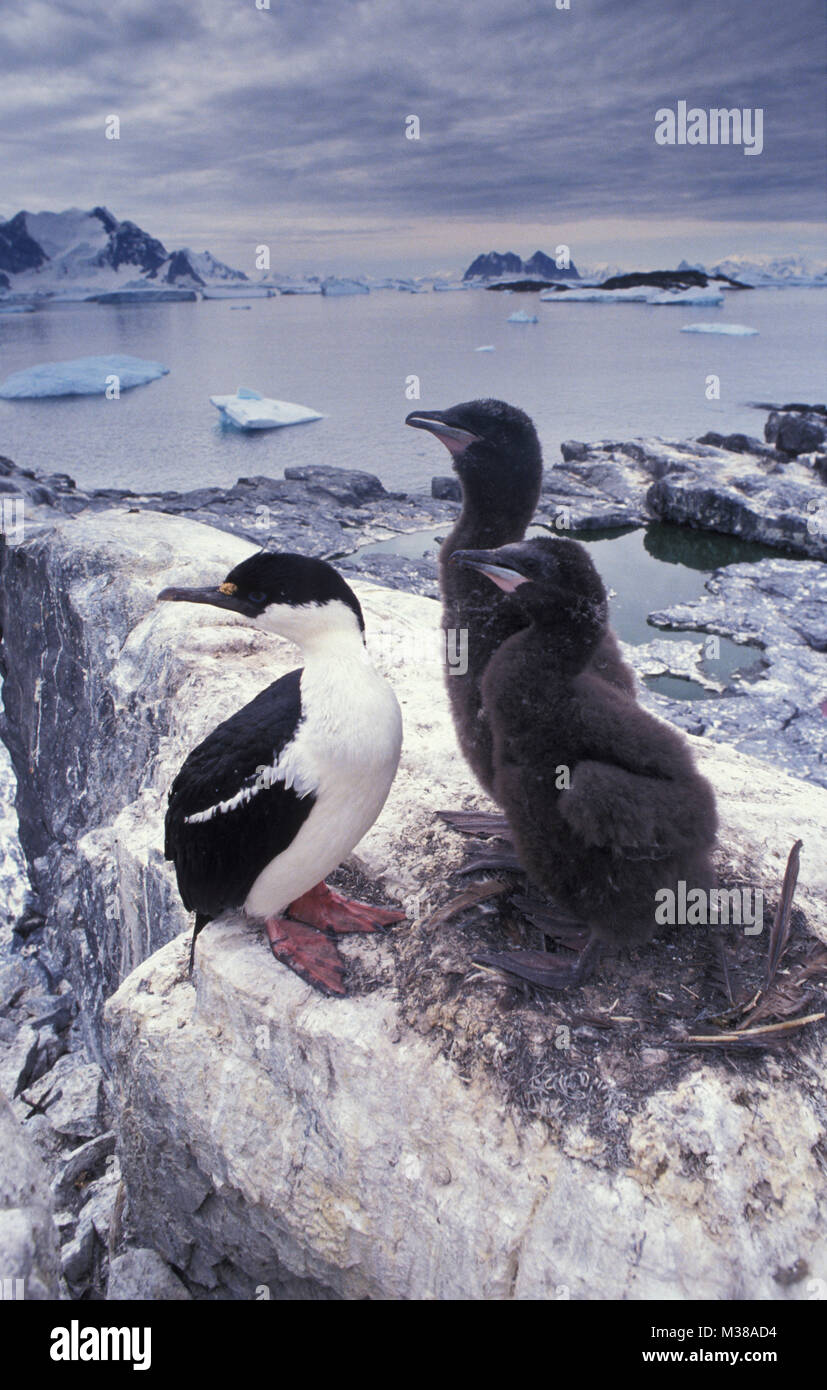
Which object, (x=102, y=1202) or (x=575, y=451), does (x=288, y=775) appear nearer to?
(x=102, y=1202)

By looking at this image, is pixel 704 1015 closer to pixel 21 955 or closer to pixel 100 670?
pixel 100 670

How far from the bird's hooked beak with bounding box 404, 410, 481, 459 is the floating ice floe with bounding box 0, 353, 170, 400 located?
19.7 metres

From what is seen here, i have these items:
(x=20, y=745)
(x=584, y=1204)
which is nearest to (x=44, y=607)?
(x=20, y=745)

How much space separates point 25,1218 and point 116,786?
3.07 m

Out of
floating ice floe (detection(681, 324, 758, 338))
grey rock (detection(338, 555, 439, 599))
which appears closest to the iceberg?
floating ice floe (detection(681, 324, 758, 338))

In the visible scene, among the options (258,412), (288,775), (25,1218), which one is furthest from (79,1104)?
(258,412)

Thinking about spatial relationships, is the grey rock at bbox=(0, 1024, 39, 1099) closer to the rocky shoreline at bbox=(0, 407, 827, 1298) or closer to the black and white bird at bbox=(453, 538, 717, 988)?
the rocky shoreline at bbox=(0, 407, 827, 1298)

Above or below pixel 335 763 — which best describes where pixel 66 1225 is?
below

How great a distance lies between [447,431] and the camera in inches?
116

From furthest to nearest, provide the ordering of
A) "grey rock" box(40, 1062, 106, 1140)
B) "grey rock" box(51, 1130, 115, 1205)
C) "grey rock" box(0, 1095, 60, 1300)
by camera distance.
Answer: "grey rock" box(40, 1062, 106, 1140)
"grey rock" box(51, 1130, 115, 1205)
"grey rock" box(0, 1095, 60, 1300)

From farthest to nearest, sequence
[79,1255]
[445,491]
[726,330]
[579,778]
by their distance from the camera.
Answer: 1. [726,330]
2. [445,491]
3. [79,1255]
4. [579,778]

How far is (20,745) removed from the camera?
22.4ft

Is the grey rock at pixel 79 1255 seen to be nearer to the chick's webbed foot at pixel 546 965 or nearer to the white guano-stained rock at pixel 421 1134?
the white guano-stained rock at pixel 421 1134

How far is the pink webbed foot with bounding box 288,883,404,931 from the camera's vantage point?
260 cm
